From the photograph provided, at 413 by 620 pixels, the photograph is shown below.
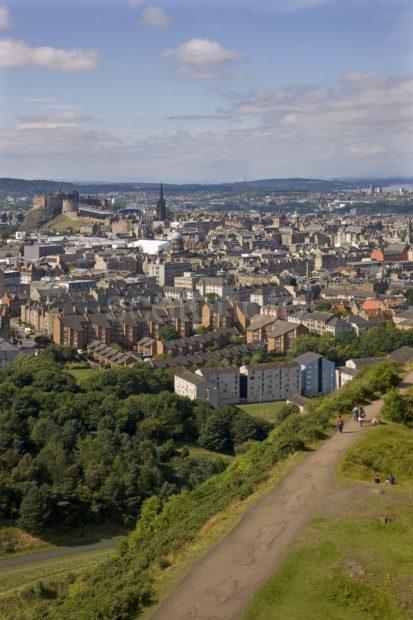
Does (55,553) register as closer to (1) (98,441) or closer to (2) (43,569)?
(2) (43,569)

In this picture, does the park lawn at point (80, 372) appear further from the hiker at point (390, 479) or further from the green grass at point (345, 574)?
the green grass at point (345, 574)

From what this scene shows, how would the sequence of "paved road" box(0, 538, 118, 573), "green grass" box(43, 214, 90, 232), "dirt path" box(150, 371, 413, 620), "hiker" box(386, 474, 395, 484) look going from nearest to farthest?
1. "dirt path" box(150, 371, 413, 620)
2. "hiker" box(386, 474, 395, 484)
3. "paved road" box(0, 538, 118, 573)
4. "green grass" box(43, 214, 90, 232)

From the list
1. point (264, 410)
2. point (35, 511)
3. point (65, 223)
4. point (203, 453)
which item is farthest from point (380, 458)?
point (65, 223)

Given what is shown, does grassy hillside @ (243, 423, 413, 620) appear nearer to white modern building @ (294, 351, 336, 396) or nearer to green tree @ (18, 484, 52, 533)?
green tree @ (18, 484, 52, 533)

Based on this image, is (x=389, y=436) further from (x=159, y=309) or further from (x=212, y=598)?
(x=159, y=309)

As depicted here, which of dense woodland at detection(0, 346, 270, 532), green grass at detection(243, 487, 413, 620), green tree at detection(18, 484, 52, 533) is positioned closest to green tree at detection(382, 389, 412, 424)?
green grass at detection(243, 487, 413, 620)

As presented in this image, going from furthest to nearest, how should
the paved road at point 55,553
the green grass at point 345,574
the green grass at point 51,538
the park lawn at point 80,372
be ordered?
the park lawn at point 80,372
the green grass at point 51,538
the paved road at point 55,553
the green grass at point 345,574

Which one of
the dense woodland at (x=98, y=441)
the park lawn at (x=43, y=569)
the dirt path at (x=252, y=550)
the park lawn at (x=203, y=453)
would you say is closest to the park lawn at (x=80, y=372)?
the dense woodland at (x=98, y=441)
